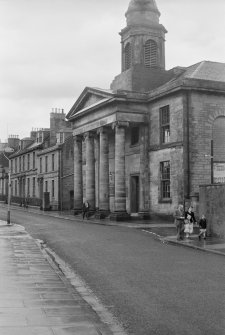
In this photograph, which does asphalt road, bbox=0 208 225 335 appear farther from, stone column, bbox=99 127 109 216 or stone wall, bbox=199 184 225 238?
stone column, bbox=99 127 109 216

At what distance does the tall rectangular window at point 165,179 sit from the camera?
36781 mm

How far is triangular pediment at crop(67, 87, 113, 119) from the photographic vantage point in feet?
130

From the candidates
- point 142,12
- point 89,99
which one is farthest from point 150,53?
point 89,99

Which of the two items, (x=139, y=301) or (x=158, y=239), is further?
(x=158, y=239)

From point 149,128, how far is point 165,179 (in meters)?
4.71

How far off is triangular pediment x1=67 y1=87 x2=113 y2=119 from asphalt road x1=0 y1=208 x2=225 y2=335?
1973 centimetres

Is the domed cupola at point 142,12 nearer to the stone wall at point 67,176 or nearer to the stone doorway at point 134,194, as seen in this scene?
the stone doorway at point 134,194

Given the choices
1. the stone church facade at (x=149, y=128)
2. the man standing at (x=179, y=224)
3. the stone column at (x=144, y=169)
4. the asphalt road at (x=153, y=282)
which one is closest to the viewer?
the asphalt road at (x=153, y=282)

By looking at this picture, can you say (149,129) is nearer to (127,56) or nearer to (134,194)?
(134,194)

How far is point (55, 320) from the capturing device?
7.78m

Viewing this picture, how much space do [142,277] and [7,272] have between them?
3.52 meters

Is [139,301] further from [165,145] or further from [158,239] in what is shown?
[165,145]

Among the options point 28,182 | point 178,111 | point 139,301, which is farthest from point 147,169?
point 28,182

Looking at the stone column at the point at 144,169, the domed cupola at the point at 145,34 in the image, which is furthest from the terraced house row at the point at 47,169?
the stone column at the point at 144,169
